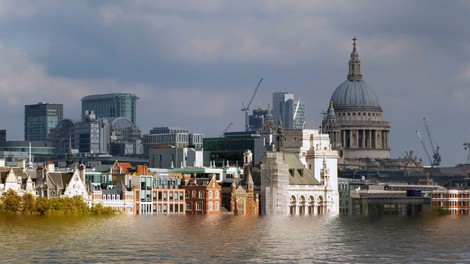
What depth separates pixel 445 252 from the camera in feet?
397

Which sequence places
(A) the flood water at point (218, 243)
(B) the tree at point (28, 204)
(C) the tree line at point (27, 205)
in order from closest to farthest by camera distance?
(A) the flood water at point (218, 243)
(C) the tree line at point (27, 205)
(B) the tree at point (28, 204)

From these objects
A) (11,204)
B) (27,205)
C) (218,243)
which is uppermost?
(11,204)

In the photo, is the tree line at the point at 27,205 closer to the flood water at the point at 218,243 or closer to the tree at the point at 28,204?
the tree at the point at 28,204

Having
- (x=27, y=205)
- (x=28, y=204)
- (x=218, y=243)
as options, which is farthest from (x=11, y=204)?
(x=218, y=243)

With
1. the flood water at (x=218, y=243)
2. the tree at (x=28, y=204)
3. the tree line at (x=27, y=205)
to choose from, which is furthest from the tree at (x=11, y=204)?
the flood water at (x=218, y=243)

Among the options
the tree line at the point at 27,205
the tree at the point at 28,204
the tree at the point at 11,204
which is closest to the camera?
the tree at the point at 11,204

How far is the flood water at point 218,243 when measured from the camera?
112188mm

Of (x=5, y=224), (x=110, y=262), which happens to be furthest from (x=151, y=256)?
(x=5, y=224)

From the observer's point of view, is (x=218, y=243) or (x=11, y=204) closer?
(x=218, y=243)

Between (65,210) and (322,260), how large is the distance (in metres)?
92.2

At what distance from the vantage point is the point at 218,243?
12950 centimetres

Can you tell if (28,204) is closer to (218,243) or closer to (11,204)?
(11,204)

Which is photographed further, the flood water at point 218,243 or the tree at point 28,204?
the tree at point 28,204

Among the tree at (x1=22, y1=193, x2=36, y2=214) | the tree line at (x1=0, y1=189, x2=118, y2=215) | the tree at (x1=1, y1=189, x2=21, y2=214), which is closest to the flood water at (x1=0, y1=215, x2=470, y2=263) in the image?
the tree at (x1=1, y1=189, x2=21, y2=214)
